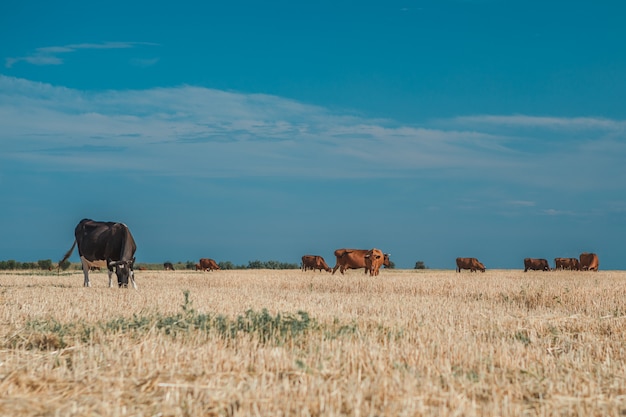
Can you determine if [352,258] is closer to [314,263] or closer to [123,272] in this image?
[314,263]

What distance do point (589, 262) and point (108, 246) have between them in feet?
166

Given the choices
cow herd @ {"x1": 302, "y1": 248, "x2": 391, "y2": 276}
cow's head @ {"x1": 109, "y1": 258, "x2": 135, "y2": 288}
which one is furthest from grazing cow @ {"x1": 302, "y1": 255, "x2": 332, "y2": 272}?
cow's head @ {"x1": 109, "y1": 258, "x2": 135, "y2": 288}

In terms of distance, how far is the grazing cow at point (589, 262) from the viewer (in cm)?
6002

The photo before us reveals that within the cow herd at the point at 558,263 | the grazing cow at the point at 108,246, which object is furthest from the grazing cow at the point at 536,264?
the grazing cow at the point at 108,246

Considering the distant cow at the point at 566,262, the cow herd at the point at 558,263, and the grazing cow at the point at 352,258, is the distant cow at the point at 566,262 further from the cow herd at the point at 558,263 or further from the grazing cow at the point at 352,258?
the grazing cow at the point at 352,258

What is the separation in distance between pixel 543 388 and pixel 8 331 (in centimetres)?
789

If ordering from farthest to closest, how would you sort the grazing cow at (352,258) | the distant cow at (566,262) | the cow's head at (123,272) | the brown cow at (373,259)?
1. the distant cow at (566,262)
2. the grazing cow at (352,258)
3. the brown cow at (373,259)
4. the cow's head at (123,272)

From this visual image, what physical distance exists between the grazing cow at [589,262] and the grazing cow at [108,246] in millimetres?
48876

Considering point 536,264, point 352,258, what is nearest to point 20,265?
point 352,258

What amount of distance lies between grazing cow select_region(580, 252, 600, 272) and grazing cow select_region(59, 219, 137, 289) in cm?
4888

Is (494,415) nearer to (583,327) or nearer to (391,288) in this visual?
(583,327)

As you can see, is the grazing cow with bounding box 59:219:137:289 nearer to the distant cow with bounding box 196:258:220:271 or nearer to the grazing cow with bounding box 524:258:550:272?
the distant cow with bounding box 196:258:220:271

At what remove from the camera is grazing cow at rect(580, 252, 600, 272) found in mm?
→ 60022

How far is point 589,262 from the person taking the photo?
6116 cm
